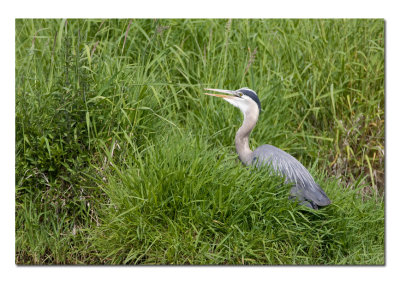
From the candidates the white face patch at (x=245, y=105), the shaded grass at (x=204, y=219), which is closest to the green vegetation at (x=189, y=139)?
the shaded grass at (x=204, y=219)

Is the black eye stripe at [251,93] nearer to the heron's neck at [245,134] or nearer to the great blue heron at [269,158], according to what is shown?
the great blue heron at [269,158]

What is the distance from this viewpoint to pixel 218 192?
3246mm

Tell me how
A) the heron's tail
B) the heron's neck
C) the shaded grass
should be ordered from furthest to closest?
the heron's neck < the heron's tail < the shaded grass

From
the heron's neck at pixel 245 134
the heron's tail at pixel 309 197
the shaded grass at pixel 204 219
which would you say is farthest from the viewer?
the heron's neck at pixel 245 134

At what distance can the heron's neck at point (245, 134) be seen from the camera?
3625 mm

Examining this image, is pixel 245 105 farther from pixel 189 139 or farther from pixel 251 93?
pixel 189 139

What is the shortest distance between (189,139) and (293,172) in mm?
670

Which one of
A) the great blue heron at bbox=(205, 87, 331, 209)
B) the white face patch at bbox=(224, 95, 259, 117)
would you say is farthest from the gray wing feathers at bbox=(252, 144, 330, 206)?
the white face patch at bbox=(224, 95, 259, 117)

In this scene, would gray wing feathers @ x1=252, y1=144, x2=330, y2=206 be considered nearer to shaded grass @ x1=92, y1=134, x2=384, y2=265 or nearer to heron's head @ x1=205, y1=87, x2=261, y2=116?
shaded grass @ x1=92, y1=134, x2=384, y2=265

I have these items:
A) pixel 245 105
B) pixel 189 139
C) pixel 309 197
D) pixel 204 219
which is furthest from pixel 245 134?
pixel 204 219

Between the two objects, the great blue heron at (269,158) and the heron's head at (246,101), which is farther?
the heron's head at (246,101)

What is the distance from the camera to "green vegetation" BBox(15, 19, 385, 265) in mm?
3281

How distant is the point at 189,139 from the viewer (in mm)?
3600

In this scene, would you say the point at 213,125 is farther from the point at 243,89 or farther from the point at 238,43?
the point at 238,43
